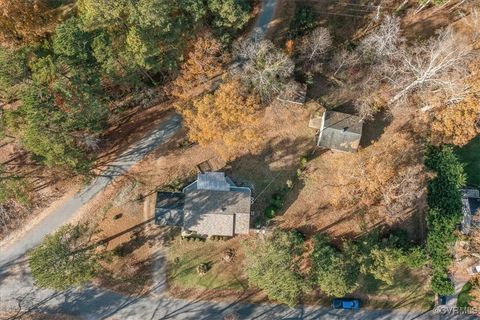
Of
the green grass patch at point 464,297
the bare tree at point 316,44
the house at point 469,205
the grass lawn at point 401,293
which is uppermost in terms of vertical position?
the bare tree at point 316,44

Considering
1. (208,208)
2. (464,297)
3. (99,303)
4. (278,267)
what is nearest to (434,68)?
(278,267)

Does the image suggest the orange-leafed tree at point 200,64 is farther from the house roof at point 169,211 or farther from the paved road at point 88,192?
the house roof at point 169,211

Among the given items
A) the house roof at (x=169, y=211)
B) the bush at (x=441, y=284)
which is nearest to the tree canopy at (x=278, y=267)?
the house roof at (x=169, y=211)

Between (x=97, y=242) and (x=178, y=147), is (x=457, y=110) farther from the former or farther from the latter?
(x=97, y=242)

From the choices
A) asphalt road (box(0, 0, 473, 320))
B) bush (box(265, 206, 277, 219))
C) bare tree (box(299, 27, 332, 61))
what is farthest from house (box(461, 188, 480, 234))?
bare tree (box(299, 27, 332, 61))

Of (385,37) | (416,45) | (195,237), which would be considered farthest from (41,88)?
(416,45)

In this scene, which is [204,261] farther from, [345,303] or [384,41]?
[384,41]

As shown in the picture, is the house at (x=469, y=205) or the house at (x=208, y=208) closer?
the house at (x=208, y=208)
